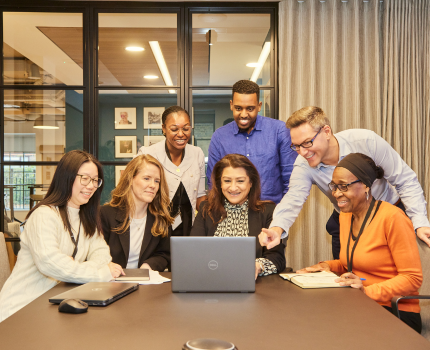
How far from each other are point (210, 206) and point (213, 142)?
782 millimetres

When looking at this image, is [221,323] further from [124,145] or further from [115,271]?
[124,145]

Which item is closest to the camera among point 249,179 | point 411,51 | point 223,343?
point 223,343

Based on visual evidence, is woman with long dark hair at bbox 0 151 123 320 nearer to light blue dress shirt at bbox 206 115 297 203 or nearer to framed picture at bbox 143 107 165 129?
light blue dress shirt at bbox 206 115 297 203

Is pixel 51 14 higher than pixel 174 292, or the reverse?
pixel 51 14

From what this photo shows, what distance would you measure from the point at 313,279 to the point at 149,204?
1159 mm

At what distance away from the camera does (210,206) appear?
2465mm

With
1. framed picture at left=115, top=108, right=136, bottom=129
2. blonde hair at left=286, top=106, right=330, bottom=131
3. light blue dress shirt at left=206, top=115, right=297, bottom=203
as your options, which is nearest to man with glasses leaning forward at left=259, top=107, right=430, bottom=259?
blonde hair at left=286, top=106, right=330, bottom=131

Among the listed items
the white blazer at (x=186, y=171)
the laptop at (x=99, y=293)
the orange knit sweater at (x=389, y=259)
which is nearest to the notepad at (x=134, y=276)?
the laptop at (x=99, y=293)

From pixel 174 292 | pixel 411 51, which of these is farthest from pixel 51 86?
pixel 411 51

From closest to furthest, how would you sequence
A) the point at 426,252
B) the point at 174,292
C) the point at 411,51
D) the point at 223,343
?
the point at 223,343 < the point at 174,292 < the point at 426,252 < the point at 411,51

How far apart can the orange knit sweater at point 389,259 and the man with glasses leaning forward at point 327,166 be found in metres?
0.27

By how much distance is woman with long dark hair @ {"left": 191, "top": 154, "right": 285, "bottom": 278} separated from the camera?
7.79ft

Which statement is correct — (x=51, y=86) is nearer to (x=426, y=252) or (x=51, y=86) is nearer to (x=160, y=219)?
(x=160, y=219)

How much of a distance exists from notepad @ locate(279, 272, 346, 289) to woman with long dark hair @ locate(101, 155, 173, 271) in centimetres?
83
